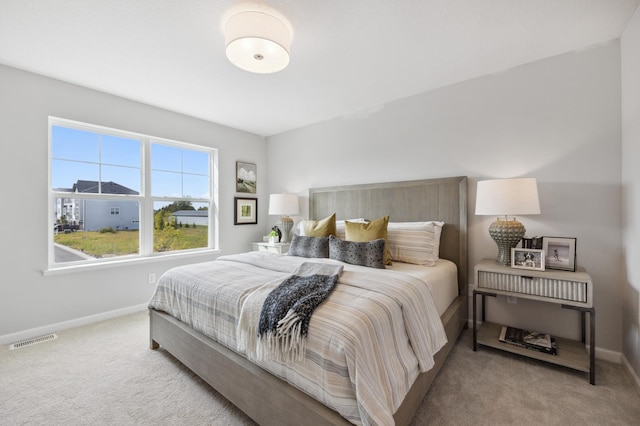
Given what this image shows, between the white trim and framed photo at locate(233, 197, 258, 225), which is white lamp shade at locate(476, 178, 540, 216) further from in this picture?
framed photo at locate(233, 197, 258, 225)

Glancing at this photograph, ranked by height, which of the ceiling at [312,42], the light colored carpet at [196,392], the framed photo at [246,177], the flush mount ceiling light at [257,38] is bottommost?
the light colored carpet at [196,392]

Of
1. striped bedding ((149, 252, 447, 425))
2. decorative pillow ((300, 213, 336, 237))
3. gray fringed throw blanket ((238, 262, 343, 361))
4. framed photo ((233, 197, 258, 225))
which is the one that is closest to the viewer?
striped bedding ((149, 252, 447, 425))

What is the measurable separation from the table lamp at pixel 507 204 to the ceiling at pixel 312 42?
1119 mm

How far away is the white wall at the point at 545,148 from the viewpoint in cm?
211

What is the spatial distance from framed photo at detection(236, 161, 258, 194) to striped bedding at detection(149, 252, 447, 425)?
236 centimetres

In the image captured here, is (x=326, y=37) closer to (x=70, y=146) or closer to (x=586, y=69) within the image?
(x=586, y=69)

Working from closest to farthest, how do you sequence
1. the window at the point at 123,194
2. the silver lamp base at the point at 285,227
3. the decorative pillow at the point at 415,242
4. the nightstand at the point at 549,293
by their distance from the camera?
the nightstand at the point at 549,293 < the decorative pillow at the point at 415,242 < the window at the point at 123,194 < the silver lamp base at the point at 285,227

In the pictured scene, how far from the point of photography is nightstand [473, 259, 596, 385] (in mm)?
1852

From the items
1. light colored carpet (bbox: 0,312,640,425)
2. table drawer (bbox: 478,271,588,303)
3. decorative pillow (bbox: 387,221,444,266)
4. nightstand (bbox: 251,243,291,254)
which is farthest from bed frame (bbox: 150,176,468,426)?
nightstand (bbox: 251,243,291,254)

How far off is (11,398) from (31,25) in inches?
99.7

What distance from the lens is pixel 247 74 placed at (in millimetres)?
2582

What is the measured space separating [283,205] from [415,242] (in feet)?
6.74

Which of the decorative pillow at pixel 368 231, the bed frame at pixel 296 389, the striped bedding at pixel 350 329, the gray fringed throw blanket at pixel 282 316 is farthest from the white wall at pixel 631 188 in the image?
the gray fringed throw blanket at pixel 282 316

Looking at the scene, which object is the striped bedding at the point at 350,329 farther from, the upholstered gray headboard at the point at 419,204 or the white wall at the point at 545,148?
the white wall at the point at 545,148
